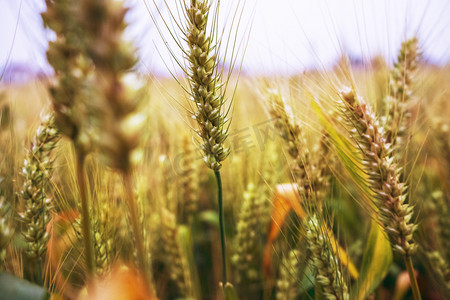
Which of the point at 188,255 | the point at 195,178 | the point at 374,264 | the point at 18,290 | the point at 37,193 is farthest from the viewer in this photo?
the point at 195,178

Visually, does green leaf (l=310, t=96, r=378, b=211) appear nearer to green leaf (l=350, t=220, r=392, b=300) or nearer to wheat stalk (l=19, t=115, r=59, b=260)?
green leaf (l=350, t=220, r=392, b=300)

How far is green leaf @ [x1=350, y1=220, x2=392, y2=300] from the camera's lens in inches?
25.6

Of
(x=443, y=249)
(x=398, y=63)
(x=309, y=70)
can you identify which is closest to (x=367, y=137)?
(x=309, y=70)

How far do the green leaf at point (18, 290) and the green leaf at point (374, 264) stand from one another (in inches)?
25.0

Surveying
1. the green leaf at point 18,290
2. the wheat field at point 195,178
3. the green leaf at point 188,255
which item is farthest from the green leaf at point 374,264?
the green leaf at point 18,290

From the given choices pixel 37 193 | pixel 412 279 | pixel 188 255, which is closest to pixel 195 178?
pixel 188 255

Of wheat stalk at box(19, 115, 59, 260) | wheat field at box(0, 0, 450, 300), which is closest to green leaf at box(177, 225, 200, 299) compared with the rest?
wheat field at box(0, 0, 450, 300)

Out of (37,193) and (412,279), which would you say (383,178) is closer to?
(412,279)

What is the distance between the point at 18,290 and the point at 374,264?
0.72 metres

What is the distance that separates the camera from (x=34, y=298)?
0.45 meters

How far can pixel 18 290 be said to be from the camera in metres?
0.45

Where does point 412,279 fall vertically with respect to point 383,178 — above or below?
below

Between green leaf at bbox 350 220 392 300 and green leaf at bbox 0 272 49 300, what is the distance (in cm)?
64

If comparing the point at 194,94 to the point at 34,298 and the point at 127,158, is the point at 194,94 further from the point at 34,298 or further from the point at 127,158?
the point at 34,298
